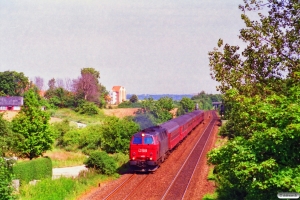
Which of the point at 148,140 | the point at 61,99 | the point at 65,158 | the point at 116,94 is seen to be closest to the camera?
the point at 148,140

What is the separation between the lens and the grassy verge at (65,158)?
30453 mm

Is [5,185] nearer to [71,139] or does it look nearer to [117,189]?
[117,189]

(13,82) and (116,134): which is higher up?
(13,82)

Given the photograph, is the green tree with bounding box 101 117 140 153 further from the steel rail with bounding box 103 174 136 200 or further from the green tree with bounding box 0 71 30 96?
the green tree with bounding box 0 71 30 96

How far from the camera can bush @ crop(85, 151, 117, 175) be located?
2484 cm

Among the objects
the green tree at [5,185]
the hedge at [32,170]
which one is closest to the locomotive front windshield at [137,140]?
the hedge at [32,170]

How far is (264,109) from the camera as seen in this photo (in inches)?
411

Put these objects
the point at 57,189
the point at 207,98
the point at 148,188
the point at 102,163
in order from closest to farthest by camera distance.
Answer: the point at 57,189, the point at 148,188, the point at 102,163, the point at 207,98

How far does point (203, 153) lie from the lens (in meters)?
36.3

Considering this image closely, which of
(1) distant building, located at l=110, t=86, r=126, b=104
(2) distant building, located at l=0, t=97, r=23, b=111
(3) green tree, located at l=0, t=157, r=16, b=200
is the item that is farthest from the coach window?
(1) distant building, located at l=110, t=86, r=126, b=104

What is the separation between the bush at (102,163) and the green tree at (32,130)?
304 cm

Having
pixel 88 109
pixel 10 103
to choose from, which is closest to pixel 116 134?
pixel 10 103

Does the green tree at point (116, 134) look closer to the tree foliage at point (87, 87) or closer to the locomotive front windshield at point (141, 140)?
the locomotive front windshield at point (141, 140)

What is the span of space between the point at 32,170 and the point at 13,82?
68.1m
